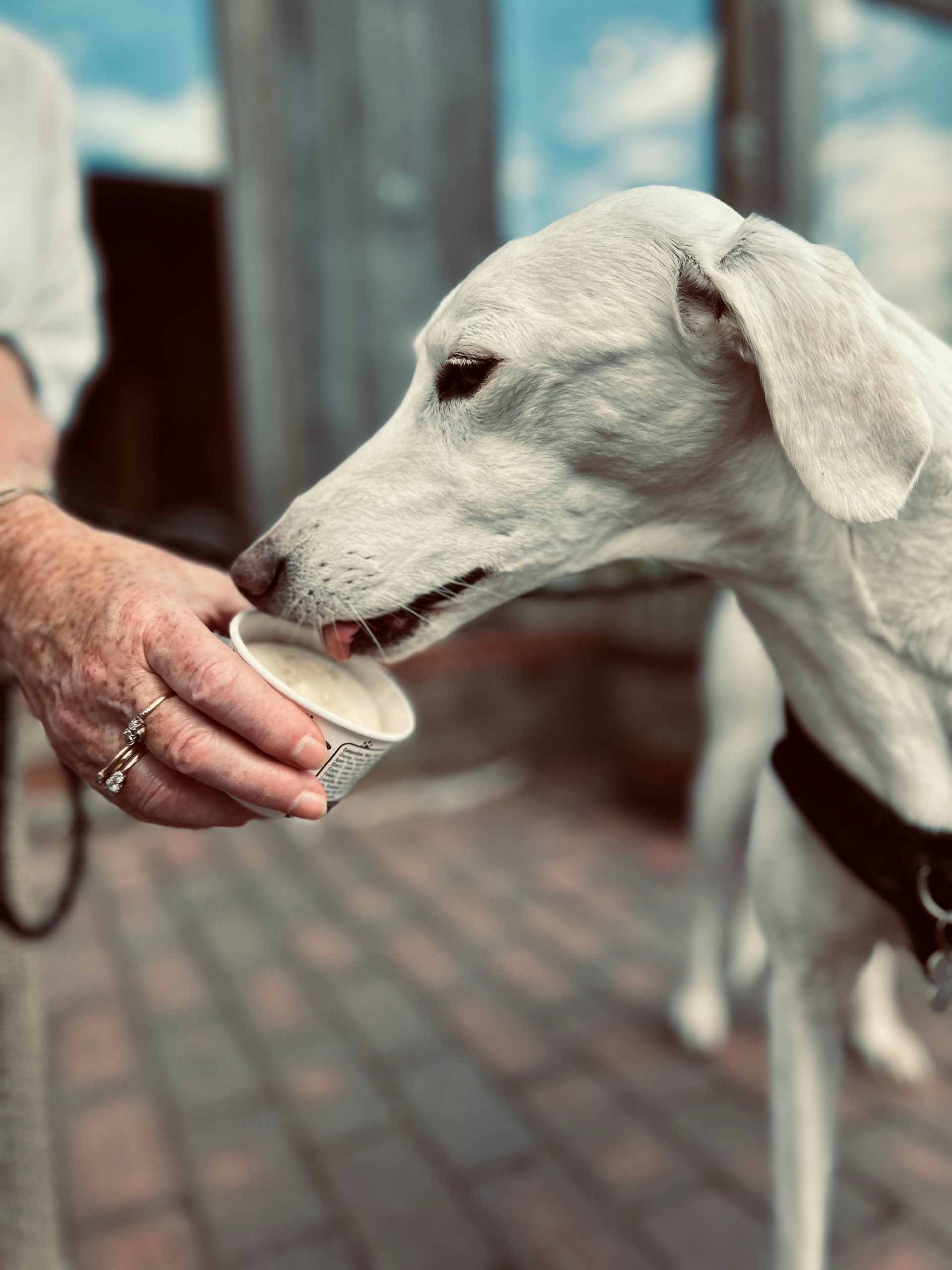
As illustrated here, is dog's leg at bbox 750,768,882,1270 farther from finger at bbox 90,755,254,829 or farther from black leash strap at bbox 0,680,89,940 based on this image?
black leash strap at bbox 0,680,89,940

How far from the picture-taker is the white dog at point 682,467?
0.84 metres

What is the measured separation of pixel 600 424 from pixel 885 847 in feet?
1.81

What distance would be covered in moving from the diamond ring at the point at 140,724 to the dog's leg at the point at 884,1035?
1.78m

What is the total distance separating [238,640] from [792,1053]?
936 millimetres

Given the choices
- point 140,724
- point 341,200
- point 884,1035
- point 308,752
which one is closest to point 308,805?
point 308,752

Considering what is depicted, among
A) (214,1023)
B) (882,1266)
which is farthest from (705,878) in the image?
(214,1023)

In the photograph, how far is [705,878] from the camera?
2.24 meters

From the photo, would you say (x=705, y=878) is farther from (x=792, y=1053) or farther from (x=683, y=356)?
(x=683, y=356)

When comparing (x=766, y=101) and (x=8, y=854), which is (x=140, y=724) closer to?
(x=8, y=854)

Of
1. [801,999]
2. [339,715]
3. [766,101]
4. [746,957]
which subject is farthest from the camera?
[766,101]

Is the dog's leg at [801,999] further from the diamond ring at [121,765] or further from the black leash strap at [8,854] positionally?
the black leash strap at [8,854]

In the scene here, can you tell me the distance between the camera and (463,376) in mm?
962

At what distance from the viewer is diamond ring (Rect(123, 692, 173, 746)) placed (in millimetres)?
821

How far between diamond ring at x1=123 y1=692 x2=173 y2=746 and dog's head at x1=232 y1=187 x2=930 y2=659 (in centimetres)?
19
